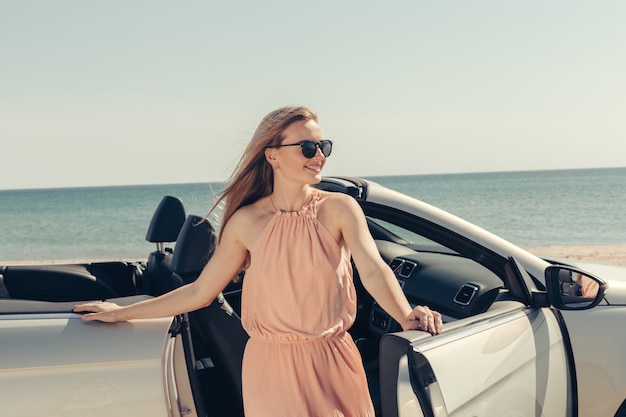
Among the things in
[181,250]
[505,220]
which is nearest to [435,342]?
[181,250]

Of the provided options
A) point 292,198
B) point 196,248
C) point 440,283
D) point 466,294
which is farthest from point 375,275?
point 440,283

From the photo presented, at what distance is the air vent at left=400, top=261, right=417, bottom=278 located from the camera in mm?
3579

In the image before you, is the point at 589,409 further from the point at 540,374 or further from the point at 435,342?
the point at 435,342

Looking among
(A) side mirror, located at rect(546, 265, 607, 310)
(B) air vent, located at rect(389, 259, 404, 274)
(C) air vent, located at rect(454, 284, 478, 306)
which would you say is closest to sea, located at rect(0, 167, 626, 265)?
(B) air vent, located at rect(389, 259, 404, 274)

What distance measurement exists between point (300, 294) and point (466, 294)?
3.84 feet

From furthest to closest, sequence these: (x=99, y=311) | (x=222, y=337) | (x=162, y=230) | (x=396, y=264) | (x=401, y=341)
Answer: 1. (x=162, y=230)
2. (x=396, y=264)
3. (x=222, y=337)
4. (x=99, y=311)
5. (x=401, y=341)

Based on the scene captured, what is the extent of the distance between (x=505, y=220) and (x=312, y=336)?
133 ft

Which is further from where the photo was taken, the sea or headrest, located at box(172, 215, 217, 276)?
the sea

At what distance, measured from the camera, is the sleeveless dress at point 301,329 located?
213 cm

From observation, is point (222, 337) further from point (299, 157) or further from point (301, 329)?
point (299, 157)

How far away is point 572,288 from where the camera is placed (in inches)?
109

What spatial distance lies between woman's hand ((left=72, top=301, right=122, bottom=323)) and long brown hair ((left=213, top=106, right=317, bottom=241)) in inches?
17.4

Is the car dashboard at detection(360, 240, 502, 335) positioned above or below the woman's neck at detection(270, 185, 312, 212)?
below

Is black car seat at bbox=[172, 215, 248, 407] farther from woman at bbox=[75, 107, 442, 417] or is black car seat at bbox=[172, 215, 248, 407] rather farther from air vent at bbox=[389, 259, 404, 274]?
air vent at bbox=[389, 259, 404, 274]
